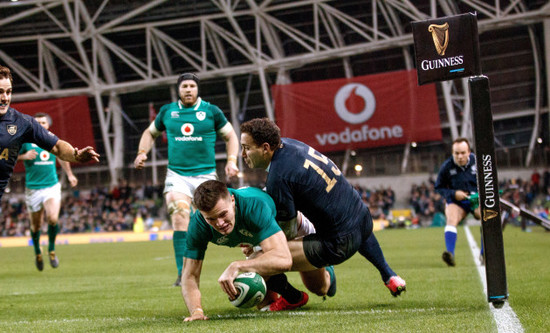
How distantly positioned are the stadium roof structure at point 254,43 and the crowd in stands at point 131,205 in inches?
79.4

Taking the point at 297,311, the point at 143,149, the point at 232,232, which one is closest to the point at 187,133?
the point at 143,149

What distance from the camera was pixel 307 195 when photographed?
5309mm

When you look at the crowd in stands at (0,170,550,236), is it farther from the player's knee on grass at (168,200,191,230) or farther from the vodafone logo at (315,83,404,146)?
the player's knee on grass at (168,200,191,230)

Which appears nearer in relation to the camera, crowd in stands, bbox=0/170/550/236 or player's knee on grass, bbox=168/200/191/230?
player's knee on grass, bbox=168/200/191/230

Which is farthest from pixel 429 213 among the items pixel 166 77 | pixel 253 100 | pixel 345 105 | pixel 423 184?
pixel 166 77

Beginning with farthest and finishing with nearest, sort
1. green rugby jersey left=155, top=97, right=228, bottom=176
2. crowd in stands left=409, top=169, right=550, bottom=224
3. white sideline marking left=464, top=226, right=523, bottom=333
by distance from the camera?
crowd in stands left=409, top=169, right=550, bottom=224 < green rugby jersey left=155, top=97, right=228, bottom=176 < white sideline marking left=464, top=226, right=523, bottom=333

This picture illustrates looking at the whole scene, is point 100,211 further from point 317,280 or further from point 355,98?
point 317,280

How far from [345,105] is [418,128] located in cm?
406

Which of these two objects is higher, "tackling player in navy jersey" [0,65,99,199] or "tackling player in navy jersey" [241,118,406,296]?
"tackling player in navy jersey" [0,65,99,199]

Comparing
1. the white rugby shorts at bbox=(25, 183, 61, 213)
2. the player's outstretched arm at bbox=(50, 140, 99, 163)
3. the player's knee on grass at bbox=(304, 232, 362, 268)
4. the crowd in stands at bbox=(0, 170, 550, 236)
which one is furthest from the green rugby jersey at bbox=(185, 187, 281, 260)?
the crowd in stands at bbox=(0, 170, 550, 236)

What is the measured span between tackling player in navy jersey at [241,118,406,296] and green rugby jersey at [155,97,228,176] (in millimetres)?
3027

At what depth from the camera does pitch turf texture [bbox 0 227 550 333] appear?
4.85m

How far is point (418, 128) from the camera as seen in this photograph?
3650 cm

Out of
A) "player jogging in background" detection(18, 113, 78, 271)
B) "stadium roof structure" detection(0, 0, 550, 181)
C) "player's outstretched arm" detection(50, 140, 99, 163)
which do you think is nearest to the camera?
"player's outstretched arm" detection(50, 140, 99, 163)
